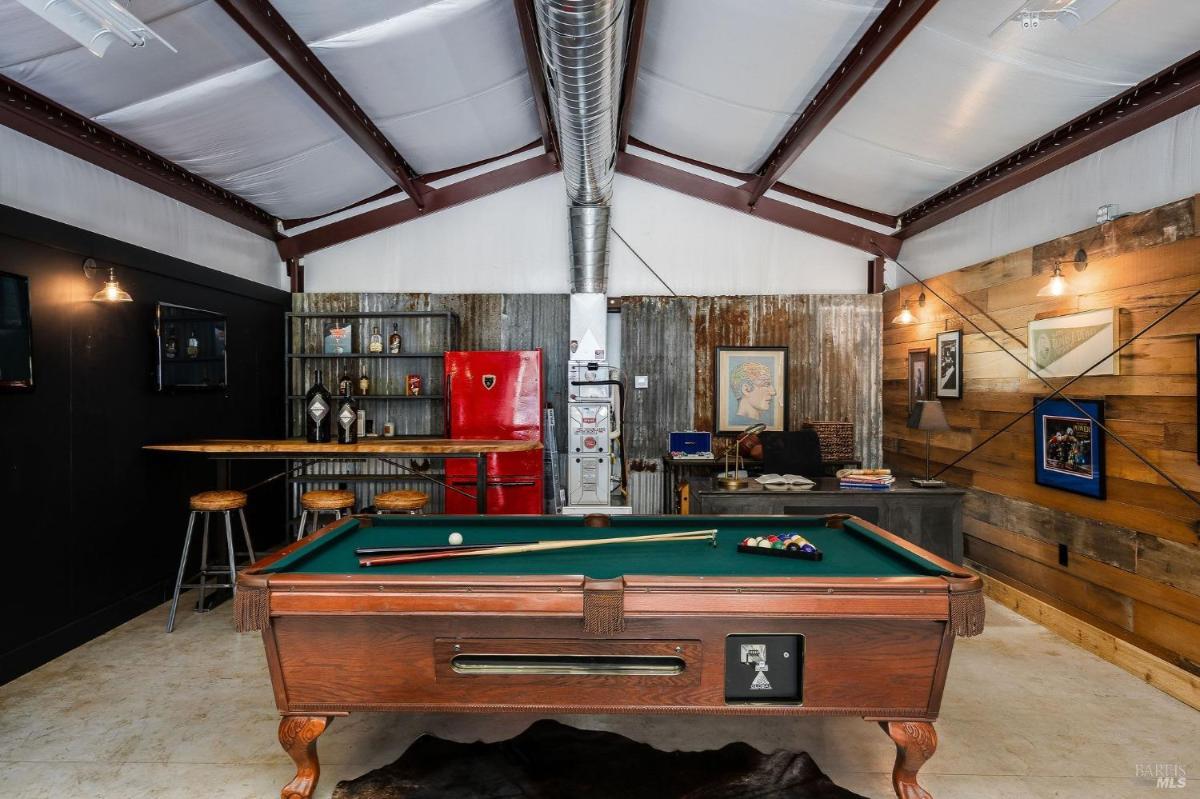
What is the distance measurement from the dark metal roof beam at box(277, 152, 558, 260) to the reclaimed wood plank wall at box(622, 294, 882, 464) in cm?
161

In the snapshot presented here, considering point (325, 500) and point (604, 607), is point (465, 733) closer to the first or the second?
point (604, 607)

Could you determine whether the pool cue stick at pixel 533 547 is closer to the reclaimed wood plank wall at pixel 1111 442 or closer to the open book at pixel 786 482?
the open book at pixel 786 482

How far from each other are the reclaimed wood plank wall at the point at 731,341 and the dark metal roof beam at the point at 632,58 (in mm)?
1746

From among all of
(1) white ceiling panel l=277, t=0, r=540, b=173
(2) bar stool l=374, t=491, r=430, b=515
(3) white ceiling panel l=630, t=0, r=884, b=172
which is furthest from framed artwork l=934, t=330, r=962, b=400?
(2) bar stool l=374, t=491, r=430, b=515

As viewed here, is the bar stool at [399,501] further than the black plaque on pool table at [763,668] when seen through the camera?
Yes

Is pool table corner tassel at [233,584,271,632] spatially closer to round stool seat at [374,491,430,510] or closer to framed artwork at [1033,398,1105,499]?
round stool seat at [374,491,430,510]

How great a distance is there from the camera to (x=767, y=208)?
621 centimetres

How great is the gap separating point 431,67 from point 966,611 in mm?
4051

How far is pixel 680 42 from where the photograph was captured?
392 centimetres

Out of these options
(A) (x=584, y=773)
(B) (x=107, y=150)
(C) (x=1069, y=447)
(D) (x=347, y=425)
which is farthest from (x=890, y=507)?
(B) (x=107, y=150)

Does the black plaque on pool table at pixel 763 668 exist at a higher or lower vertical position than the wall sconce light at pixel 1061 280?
lower

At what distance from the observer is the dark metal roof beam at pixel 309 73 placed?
3.12 m

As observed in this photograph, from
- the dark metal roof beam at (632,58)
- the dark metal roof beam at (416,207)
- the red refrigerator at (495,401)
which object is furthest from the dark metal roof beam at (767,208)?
the red refrigerator at (495,401)

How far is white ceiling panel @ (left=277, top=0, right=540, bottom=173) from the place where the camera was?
3420mm
